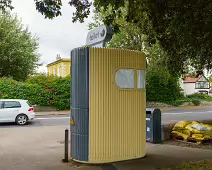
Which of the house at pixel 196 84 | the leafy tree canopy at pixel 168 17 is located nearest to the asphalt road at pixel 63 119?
the leafy tree canopy at pixel 168 17

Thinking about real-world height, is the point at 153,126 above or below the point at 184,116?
above

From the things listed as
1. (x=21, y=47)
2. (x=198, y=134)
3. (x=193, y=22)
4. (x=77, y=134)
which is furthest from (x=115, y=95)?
(x=21, y=47)

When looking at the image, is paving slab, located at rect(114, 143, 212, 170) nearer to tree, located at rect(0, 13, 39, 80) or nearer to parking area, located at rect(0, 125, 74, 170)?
parking area, located at rect(0, 125, 74, 170)

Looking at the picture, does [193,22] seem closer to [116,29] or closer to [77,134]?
[116,29]

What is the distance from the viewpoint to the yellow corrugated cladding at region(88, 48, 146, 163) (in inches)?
277

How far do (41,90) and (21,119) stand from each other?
8640mm

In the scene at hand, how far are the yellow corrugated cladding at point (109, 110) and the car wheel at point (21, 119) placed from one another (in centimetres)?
1030

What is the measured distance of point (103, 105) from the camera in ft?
23.1

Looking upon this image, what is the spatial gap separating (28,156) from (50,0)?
4.29 meters

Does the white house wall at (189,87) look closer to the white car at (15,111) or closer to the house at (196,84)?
the house at (196,84)

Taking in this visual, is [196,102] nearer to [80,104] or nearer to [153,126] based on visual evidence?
[153,126]

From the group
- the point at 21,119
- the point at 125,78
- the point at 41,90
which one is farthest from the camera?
the point at 41,90

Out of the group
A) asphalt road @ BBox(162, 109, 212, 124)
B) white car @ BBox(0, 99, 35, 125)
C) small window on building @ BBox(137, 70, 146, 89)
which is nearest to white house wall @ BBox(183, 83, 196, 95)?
asphalt road @ BBox(162, 109, 212, 124)

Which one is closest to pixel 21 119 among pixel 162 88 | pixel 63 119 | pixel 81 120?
pixel 63 119
